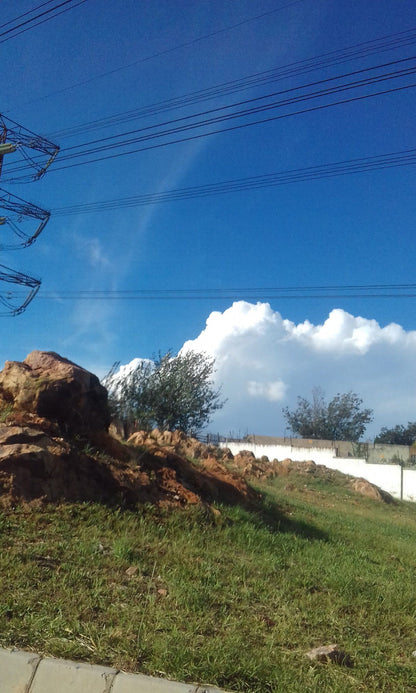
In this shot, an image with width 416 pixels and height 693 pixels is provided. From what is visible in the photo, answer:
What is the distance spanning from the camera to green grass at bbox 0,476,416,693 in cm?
380

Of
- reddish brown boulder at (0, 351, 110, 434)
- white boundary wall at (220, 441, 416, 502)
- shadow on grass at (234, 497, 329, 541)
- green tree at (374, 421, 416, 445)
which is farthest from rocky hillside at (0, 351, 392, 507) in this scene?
green tree at (374, 421, 416, 445)

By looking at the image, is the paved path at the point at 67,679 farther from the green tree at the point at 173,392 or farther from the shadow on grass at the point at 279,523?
the green tree at the point at 173,392

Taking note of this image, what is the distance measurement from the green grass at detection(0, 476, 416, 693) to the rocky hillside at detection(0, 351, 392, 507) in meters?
0.41

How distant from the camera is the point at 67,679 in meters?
3.55

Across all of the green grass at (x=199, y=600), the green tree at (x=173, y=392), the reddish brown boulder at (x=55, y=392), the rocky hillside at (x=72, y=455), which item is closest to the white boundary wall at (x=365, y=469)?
the green tree at (x=173, y=392)

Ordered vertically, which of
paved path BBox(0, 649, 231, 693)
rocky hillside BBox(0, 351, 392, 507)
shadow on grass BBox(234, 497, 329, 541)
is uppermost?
rocky hillside BBox(0, 351, 392, 507)

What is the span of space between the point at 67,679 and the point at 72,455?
3912 millimetres

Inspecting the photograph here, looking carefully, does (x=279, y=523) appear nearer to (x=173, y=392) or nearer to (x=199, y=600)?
(x=199, y=600)

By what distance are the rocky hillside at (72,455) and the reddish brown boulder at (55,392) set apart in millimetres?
13

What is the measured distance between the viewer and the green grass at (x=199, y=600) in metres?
3.80

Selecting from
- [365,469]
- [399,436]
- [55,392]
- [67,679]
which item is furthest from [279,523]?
[399,436]

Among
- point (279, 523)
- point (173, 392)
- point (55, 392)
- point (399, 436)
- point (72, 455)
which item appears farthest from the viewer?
point (399, 436)

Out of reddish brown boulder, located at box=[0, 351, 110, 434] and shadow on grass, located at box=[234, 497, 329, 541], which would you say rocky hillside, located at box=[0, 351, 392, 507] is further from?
shadow on grass, located at box=[234, 497, 329, 541]

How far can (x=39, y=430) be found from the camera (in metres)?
7.60
